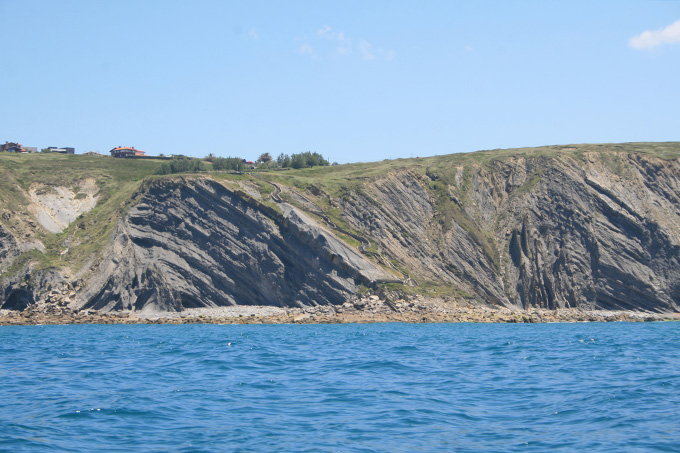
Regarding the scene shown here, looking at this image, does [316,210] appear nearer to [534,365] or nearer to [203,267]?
[203,267]

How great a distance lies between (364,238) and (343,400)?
5509cm

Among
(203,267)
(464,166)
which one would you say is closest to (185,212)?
(203,267)

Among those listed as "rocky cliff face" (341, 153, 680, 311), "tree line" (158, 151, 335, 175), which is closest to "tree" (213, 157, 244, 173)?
"tree line" (158, 151, 335, 175)

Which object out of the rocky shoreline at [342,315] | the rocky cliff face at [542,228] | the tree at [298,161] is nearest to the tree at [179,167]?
the tree at [298,161]

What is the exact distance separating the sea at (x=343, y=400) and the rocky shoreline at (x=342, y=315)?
31.2 meters

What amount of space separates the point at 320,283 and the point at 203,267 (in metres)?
11.4

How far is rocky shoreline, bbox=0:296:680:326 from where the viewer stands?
196ft

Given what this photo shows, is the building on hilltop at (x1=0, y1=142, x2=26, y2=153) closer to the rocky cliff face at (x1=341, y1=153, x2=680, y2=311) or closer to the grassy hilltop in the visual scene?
the grassy hilltop

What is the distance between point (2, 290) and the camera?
205ft

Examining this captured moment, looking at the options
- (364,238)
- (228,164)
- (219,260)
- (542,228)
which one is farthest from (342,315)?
(228,164)

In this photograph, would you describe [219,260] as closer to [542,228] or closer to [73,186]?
[73,186]

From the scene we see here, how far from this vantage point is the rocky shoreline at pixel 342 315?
5971cm

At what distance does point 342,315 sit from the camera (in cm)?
6184

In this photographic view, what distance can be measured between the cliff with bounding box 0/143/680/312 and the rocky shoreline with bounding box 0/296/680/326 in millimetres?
1554
